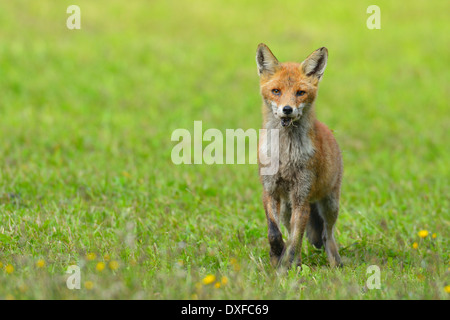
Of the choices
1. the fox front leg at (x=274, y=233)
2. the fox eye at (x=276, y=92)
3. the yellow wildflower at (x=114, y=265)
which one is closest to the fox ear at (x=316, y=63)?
the fox eye at (x=276, y=92)

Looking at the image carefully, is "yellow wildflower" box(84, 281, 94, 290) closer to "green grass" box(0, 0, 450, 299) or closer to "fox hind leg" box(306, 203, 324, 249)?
"green grass" box(0, 0, 450, 299)

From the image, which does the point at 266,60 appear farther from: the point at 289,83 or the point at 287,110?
the point at 287,110

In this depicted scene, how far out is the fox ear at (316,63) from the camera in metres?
6.14

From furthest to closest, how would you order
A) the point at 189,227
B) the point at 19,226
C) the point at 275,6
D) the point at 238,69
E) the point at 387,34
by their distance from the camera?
the point at 275,6
the point at 387,34
the point at 238,69
the point at 189,227
the point at 19,226

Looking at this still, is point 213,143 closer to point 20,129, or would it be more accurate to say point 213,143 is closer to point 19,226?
point 20,129

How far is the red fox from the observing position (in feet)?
19.6

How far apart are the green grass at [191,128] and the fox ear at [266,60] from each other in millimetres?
1979

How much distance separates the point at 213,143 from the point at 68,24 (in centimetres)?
1001

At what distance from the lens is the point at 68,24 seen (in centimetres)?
2034

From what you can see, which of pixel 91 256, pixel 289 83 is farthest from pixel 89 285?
pixel 289 83

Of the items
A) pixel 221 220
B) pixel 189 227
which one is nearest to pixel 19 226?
pixel 189 227

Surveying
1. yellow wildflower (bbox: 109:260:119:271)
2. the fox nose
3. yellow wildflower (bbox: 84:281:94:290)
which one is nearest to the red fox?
the fox nose

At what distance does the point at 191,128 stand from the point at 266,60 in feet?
26.0

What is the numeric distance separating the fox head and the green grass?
Result: 5.18ft
